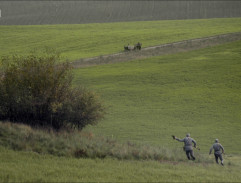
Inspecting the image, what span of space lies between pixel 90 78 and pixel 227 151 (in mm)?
27108

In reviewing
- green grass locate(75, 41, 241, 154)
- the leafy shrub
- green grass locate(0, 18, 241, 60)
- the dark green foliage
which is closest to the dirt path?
green grass locate(0, 18, 241, 60)

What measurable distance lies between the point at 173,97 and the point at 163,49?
87.4ft

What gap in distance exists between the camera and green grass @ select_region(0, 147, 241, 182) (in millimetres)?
18938

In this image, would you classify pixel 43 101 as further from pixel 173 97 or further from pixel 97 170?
pixel 173 97

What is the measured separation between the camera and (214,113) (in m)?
40.6

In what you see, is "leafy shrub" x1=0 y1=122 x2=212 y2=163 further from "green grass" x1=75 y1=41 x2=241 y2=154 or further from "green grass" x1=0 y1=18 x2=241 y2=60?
"green grass" x1=0 y1=18 x2=241 y2=60

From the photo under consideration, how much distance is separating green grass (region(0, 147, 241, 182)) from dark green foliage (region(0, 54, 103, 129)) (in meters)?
7.36

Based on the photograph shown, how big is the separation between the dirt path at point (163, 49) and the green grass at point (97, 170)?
40.5m

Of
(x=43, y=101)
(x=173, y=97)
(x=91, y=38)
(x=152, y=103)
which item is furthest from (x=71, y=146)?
(x=91, y=38)

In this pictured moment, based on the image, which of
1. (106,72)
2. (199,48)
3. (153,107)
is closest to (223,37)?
(199,48)

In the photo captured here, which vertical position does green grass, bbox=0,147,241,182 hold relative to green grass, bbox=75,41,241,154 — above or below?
below

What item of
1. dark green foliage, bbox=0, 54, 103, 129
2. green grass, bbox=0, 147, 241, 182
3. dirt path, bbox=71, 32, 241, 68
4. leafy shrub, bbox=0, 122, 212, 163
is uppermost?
dirt path, bbox=71, 32, 241, 68

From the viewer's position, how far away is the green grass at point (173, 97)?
116 ft

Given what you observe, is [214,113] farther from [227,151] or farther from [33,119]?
[33,119]
